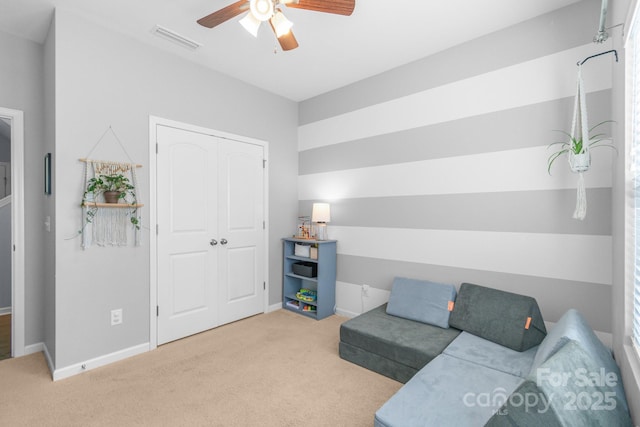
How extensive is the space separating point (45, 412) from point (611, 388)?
3.10 m

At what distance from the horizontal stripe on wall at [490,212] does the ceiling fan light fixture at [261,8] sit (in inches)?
81.5

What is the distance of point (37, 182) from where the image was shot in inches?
107

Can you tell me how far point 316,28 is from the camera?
2.55 meters

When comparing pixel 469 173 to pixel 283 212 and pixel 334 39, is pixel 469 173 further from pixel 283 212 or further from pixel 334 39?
pixel 283 212

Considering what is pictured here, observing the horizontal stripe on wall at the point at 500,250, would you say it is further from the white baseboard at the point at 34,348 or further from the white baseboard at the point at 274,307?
the white baseboard at the point at 34,348

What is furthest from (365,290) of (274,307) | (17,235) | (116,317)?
(17,235)

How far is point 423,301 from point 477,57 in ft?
7.33

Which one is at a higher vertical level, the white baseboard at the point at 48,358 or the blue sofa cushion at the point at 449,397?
the blue sofa cushion at the point at 449,397

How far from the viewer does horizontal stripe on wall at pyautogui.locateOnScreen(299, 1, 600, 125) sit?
2.25 m

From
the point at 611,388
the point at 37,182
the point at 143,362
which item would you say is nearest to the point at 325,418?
the point at 611,388

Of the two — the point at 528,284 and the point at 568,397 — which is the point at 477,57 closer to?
the point at 528,284

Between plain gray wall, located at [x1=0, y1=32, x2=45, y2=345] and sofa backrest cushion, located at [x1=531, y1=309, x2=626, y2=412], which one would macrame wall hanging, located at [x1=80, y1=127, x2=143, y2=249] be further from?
sofa backrest cushion, located at [x1=531, y1=309, x2=626, y2=412]

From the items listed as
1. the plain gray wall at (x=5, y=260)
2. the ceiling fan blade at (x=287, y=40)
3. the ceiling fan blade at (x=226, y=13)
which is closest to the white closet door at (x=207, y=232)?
the ceiling fan blade at (x=226, y=13)

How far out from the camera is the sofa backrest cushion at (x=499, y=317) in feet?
7.14
